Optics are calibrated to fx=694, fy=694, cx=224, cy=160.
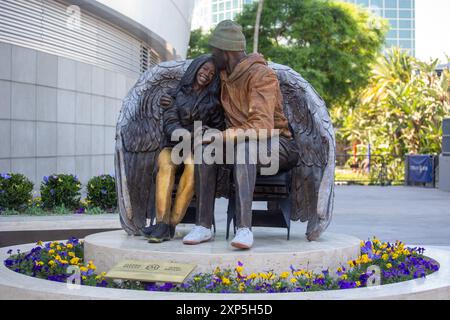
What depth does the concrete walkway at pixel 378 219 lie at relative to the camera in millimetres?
8656

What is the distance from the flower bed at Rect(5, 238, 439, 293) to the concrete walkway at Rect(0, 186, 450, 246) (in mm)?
1088

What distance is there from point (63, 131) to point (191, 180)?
345 inches

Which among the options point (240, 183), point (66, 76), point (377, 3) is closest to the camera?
point (240, 183)

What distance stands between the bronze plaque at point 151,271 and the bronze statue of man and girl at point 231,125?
57cm

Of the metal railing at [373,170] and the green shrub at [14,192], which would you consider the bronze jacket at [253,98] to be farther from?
the metal railing at [373,170]

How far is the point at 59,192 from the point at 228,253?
5.75 m

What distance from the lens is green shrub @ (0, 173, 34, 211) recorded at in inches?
389

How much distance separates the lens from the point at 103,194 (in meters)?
10.2

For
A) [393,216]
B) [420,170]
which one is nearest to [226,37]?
[393,216]

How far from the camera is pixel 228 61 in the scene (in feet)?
18.6

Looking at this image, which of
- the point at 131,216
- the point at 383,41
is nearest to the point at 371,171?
the point at 383,41

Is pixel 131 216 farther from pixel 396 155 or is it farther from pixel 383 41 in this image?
pixel 383 41

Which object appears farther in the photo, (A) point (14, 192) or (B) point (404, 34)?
(B) point (404, 34)

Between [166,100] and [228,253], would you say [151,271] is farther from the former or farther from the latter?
[166,100]
